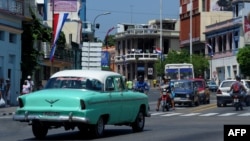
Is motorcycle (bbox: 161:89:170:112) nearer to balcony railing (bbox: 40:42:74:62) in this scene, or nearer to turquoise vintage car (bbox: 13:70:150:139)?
turquoise vintage car (bbox: 13:70:150:139)

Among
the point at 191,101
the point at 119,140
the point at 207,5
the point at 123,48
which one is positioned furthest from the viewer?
the point at 123,48

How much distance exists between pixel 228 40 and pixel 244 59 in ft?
42.5

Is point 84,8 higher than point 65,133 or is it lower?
higher

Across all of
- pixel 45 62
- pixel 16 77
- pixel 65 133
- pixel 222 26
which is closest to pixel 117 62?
pixel 222 26

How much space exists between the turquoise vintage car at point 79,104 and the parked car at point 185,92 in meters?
23.6

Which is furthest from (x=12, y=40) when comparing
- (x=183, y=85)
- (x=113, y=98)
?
(x=113, y=98)

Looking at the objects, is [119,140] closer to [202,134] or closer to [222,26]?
[202,134]

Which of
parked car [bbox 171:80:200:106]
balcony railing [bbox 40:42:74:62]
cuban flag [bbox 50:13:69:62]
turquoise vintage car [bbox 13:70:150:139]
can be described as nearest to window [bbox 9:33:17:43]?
cuban flag [bbox 50:13:69:62]

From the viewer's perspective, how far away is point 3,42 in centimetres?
4691

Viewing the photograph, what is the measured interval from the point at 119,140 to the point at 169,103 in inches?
855

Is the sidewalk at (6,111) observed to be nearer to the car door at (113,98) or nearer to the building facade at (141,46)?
the car door at (113,98)

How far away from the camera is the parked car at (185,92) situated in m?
44.8

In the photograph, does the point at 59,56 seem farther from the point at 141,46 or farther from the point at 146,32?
the point at 141,46

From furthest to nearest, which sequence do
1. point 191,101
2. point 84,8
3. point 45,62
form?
point 84,8 → point 45,62 → point 191,101
